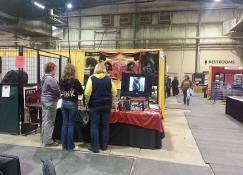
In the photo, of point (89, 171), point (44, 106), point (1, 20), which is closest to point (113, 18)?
point (1, 20)

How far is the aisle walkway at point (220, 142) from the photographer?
2515mm

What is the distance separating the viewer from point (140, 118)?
2896mm

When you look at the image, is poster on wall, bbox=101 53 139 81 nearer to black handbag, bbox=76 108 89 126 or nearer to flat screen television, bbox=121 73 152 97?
flat screen television, bbox=121 73 152 97

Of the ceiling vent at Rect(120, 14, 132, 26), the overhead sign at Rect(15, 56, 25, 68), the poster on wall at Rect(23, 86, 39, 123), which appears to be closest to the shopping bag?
the poster on wall at Rect(23, 86, 39, 123)

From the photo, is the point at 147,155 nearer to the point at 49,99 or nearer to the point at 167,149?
the point at 167,149

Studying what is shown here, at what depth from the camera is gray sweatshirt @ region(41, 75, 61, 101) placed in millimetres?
2896

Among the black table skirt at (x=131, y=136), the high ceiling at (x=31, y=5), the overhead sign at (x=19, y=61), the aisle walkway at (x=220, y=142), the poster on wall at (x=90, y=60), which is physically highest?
the high ceiling at (x=31, y=5)

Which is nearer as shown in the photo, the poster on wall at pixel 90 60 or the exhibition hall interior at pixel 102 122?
the exhibition hall interior at pixel 102 122

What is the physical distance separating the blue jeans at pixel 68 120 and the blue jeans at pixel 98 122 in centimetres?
27

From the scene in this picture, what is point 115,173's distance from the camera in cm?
225

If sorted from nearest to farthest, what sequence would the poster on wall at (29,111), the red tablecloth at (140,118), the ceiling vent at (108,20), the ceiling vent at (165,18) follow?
the red tablecloth at (140,118)
the poster on wall at (29,111)
the ceiling vent at (165,18)
the ceiling vent at (108,20)

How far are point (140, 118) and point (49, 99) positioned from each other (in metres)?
1.44

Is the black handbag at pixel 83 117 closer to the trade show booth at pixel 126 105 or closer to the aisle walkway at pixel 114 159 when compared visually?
the trade show booth at pixel 126 105

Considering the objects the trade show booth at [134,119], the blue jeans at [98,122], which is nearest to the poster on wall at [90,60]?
the trade show booth at [134,119]
